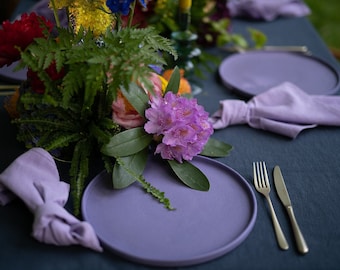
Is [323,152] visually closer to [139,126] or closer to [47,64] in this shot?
[139,126]

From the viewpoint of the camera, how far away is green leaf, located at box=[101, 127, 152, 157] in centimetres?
88

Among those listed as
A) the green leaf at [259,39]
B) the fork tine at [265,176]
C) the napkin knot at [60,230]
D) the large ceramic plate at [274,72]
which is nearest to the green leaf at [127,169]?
the napkin knot at [60,230]

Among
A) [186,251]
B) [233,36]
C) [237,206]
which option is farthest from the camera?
[233,36]

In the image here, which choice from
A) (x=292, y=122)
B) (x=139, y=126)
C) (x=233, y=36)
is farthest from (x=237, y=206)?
(x=233, y=36)

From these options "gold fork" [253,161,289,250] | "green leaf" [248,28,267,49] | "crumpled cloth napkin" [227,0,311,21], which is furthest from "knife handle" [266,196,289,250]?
"crumpled cloth napkin" [227,0,311,21]

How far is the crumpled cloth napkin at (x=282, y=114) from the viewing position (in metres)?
1.13

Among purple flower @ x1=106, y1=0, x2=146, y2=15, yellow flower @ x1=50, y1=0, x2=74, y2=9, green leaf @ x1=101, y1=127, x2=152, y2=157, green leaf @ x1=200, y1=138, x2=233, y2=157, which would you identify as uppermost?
purple flower @ x1=106, y1=0, x2=146, y2=15

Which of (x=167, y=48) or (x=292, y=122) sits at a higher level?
(x=167, y=48)

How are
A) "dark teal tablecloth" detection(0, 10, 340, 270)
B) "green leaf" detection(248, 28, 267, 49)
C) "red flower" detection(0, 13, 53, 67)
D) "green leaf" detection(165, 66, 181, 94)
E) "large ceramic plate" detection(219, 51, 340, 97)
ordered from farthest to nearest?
"green leaf" detection(248, 28, 267, 49) → "large ceramic plate" detection(219, 51, 340, 97) → "green leaf" detection(165, 66, 181, 94) → "red flower" detection(0, 13, 53, 67) → "dark teal tablecloth" detection(0, 10, 340, 270)

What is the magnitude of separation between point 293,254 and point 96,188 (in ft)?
1.21

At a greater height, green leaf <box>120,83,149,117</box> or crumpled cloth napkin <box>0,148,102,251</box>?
green leaf <box>120,83,149,117</box>

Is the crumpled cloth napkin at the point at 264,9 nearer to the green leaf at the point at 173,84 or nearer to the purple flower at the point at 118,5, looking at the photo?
the green leaf at the point at 173,84

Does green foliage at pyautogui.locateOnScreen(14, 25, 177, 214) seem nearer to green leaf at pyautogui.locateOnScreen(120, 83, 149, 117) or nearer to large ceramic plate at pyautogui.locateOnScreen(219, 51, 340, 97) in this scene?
green leaf at pyautogui.locateOnScreen(120, 83, 149, 117)

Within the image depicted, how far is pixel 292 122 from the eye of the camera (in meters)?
1.15
